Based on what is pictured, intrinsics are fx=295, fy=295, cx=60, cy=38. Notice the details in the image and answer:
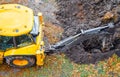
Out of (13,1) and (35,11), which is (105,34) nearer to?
(35,11)

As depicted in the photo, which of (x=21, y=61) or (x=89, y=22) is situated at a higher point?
(x=89, y=22)

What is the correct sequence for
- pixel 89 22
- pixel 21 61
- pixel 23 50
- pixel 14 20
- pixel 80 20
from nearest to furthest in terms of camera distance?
pixel 14 20, pixel 23 50, pixel 21 61, pixel 89 22, pixel 80 20

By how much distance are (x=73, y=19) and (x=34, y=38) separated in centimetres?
321

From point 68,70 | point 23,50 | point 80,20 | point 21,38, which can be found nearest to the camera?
point 21,38

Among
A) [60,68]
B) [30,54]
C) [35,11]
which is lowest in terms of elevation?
[60,68]

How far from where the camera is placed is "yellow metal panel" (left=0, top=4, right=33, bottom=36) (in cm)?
974

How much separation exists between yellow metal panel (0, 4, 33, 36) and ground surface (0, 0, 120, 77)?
1900mm

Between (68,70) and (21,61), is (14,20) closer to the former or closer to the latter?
(21,61)

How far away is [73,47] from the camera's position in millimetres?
11578

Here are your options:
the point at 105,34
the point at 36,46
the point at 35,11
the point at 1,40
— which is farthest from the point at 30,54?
the point at 35,11

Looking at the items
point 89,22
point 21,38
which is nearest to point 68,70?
point 21,38

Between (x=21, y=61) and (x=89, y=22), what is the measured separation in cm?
355

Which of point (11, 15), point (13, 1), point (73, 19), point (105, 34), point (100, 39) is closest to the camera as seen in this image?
point (11, 15)

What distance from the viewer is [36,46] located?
10305 mm
